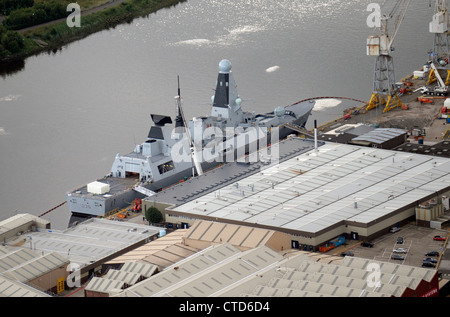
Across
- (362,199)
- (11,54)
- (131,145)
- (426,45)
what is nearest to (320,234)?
(362,199)

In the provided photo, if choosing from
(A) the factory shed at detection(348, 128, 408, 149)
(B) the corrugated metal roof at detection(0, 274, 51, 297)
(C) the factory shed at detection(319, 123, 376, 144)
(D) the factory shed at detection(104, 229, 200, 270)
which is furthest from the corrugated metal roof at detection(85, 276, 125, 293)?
(C) the factory shed at detection(319, 123, 376, 144)

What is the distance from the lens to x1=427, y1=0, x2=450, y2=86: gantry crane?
10231 centimetres

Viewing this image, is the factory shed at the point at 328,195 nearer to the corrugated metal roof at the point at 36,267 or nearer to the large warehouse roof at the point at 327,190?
the large warehouse roof at the point at 327,190

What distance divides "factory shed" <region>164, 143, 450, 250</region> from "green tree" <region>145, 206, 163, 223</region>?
0.65m

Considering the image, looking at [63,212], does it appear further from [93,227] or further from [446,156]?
[446,156]

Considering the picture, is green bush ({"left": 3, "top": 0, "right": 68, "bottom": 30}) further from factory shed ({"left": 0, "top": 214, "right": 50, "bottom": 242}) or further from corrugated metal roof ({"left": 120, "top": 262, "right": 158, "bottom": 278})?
corrugated metal roof ({"left": 120, "top": 262, "right": 158, "bottom": 278})

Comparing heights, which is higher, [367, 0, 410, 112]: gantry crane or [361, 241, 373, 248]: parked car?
[367, 0, 410, 112]: gantry crane

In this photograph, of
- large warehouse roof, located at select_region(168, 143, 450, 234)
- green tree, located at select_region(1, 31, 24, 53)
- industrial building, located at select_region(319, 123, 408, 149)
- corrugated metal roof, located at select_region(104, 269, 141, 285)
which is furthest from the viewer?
green tree, located at select_region(1, 31, 24, 53)

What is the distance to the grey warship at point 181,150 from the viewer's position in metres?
80.8

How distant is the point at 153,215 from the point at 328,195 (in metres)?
10.6

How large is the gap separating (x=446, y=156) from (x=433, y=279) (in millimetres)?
25943

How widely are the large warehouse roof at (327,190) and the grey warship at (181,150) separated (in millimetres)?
5894

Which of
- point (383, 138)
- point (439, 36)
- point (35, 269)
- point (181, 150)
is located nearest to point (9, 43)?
point (439, 36)

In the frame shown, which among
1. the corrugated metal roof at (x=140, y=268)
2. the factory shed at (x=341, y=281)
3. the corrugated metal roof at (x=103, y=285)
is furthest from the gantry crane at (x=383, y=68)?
the corrugated metal roof at (x=103, y=285)
